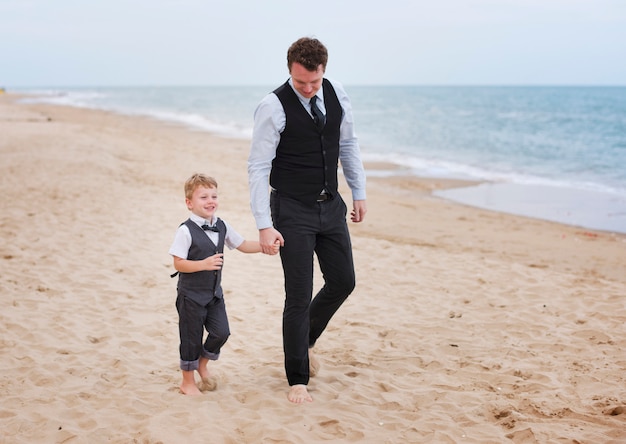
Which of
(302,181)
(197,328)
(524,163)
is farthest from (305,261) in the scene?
(524,163)

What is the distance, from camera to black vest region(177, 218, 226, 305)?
3.66 m

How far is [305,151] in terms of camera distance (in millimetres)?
3549

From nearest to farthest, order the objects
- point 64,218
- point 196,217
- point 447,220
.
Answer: point 196,217
point 64,218
point 447,220

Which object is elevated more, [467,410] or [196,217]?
[196,217]

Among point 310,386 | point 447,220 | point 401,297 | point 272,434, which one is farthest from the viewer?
point 447,220

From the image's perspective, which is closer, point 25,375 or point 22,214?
point 25,375

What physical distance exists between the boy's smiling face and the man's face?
0.81 metres

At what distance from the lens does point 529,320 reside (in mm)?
5457

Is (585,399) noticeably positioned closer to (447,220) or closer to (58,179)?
(447,220)

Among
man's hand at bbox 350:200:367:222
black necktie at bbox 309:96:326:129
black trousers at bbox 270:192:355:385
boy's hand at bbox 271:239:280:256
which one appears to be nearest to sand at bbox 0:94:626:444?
black trousers at bbox 270:192:355:385

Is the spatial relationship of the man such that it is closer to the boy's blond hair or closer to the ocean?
the boy's blond hair

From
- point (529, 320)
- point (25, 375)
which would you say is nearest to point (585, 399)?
point (529, 320)

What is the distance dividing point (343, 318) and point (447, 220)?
5361 mm

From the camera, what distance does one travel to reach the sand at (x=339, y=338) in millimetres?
3545
